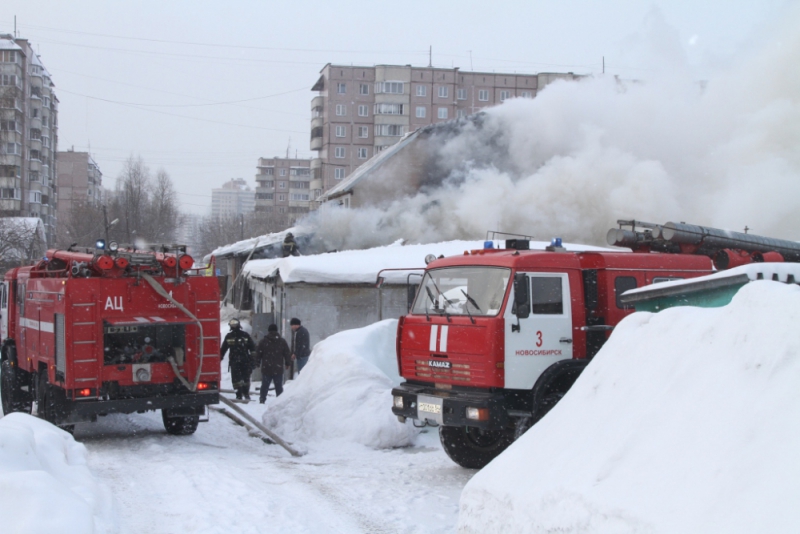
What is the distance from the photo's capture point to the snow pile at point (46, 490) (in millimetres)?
4949

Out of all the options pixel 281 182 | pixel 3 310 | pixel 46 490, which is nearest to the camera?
pixel 46 490

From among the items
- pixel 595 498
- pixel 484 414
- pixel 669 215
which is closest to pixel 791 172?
pixel 669 215

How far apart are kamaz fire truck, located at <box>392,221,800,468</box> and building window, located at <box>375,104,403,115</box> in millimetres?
65249

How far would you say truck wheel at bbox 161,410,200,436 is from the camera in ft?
37.4

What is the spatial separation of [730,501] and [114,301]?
883 centimetres

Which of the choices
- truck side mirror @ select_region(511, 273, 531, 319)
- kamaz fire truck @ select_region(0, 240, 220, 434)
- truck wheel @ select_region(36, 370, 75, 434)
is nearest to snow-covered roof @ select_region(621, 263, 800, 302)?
truck side mirror @ select_region(511, 273, 531, 319)

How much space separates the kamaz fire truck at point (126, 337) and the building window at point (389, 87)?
6396 centimetres

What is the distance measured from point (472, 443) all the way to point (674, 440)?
574cm

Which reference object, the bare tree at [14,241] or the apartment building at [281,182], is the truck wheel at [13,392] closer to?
the bare tree at [14,241]

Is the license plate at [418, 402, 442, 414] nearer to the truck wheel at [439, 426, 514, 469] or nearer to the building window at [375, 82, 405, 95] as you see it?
the truck wheel at [439, 426, 514, 469]

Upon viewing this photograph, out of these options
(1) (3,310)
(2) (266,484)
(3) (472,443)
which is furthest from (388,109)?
(2) (266,484)

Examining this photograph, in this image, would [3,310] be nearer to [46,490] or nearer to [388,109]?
[46,490]

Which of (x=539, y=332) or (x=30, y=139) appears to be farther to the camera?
(x=30, y=139)

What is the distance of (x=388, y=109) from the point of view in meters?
73.6
